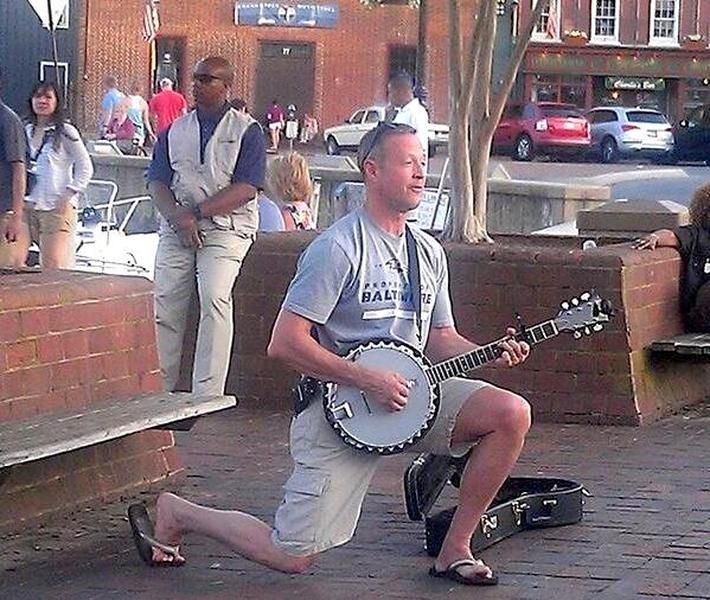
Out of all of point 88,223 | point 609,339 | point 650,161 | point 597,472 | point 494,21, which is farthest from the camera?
point 650,161

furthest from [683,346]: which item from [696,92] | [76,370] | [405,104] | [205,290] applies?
[696,92]

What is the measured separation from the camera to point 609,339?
1005 cm

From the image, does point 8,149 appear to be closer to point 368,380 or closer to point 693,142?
point 368,380

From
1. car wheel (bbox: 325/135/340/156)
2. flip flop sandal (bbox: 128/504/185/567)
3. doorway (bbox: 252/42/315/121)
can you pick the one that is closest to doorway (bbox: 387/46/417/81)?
doorway (bbox: 252/42/315/121)

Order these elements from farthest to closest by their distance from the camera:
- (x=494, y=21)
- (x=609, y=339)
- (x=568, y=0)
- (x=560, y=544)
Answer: (x=568, y=0) < (x=494, y=21) < (x=609, y=339) < (x=560, y=544)

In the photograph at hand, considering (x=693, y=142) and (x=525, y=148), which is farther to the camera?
(x=525, y=148)

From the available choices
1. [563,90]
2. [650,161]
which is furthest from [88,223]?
[563,90]

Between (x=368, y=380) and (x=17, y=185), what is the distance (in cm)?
569

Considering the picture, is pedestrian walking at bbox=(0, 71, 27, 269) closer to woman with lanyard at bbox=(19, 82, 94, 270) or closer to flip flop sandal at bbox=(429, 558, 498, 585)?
woman with lanyard at bbox=(19, 82, 94, 270)

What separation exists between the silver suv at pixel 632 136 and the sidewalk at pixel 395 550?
124 feet

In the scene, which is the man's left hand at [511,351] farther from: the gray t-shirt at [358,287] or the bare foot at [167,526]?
the bare foot at [167,526]

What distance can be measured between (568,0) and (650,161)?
13.2m

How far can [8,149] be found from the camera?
441 inches

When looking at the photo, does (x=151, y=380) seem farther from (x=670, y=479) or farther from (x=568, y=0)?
(x=568, y=0)
